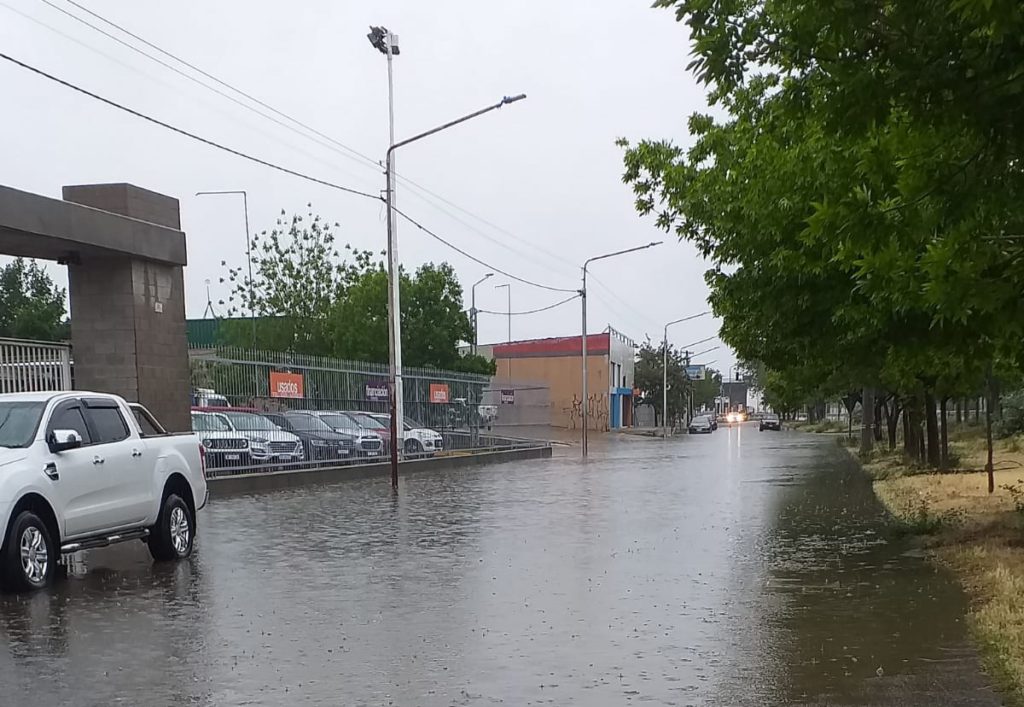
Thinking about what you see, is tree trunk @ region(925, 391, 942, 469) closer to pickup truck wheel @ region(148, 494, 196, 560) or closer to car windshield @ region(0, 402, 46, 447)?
pickup truck wheel @ region(148, 494, 196, 560)

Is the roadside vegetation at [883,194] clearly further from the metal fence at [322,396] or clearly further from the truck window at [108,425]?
the metal fence at [322,396]

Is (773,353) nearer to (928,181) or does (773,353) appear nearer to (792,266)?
(792,266)

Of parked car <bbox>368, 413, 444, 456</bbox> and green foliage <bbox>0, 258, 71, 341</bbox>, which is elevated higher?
green foliage <bbox>0, 258, 71, 341</bbox>

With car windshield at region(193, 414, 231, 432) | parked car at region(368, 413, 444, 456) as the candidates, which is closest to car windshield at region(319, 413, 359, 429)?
parked car at region(368, 413, 444, 456)

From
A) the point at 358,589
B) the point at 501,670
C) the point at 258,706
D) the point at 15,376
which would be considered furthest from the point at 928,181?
the point at 15,376

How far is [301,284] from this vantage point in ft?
173

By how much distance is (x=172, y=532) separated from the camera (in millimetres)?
12352

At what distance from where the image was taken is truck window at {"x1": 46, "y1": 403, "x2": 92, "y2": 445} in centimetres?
1089

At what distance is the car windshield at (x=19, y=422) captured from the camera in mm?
10430

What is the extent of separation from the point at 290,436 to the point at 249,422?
1760 mm

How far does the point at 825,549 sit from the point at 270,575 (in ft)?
20.9

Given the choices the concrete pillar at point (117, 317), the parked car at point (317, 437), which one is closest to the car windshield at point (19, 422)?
the concrete pillar at point (117, 317)

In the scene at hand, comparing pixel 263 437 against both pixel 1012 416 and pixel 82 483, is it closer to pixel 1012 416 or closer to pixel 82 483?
pixel 82 483

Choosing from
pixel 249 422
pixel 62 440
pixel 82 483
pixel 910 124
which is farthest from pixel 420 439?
pixel 910 124
